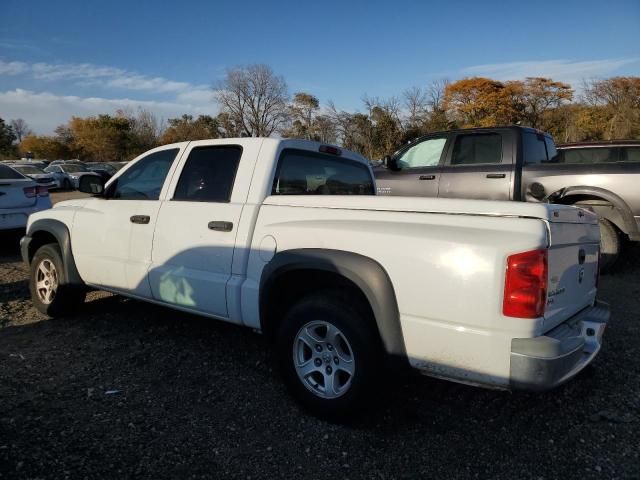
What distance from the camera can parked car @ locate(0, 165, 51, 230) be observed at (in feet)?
24.1

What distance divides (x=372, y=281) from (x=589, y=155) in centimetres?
612

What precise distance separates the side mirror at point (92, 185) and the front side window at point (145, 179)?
83mm

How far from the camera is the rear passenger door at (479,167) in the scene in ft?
20.4

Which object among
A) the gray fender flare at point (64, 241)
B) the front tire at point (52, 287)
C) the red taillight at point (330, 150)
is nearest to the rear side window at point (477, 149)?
the red taillight at point (330, 150)

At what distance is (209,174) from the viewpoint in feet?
11.7

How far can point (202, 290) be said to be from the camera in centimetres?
329

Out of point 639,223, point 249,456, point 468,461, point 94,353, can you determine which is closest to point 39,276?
point 94,353

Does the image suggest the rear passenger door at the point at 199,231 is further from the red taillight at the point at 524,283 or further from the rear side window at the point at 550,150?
the rear side window at the point at 550,150

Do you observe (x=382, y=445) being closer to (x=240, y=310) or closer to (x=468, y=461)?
(x=468, y=461)

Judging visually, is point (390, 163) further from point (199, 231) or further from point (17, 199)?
point (17, 199)

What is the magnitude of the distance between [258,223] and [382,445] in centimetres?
157

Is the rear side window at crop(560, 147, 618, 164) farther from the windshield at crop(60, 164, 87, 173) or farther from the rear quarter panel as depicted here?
the windshield at crop(60, 164, 87, 173)

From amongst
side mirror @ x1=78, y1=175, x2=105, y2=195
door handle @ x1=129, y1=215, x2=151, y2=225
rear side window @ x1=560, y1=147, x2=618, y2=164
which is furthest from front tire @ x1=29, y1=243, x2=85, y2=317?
rear side window @ x1=560, y1=147, x2=618, y2=164

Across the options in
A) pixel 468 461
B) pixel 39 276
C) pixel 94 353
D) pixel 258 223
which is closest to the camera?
pixel 468 461
